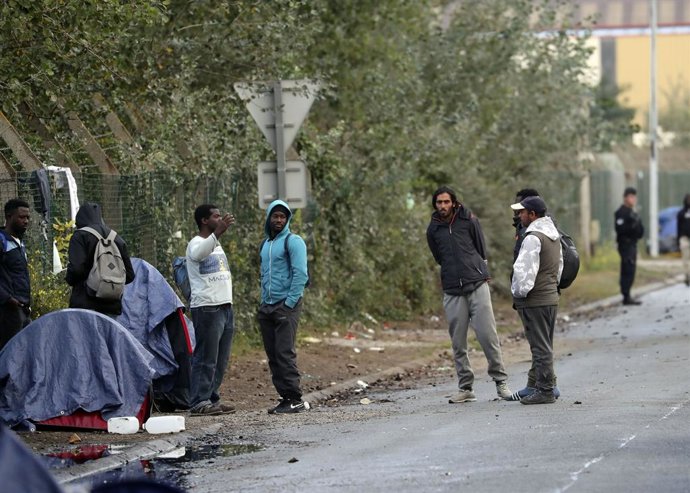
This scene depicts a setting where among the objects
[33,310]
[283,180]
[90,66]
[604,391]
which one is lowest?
[604,391]

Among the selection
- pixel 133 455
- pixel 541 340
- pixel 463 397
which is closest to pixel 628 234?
pixel 463 397

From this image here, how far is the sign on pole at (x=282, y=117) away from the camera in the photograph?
1504 centimetres

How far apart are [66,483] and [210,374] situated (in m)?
3.52

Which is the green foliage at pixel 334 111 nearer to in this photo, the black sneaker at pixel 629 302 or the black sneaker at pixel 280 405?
the black sneaker at pixel 629 302

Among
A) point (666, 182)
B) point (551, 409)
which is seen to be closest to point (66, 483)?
point (551, 409)

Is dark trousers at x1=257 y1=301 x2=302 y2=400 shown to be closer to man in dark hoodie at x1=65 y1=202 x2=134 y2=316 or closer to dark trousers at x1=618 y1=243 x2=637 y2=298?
man in dark hoodie at x1=65 y1=202 x2=134 y2=316

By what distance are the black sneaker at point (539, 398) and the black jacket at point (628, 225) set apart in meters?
13.2

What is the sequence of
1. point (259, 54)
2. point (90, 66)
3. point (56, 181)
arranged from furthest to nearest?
point (259, 54) → point (90, 66) → point (56, 181)

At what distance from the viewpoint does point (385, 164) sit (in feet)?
72.7

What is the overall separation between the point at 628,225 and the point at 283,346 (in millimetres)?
13545

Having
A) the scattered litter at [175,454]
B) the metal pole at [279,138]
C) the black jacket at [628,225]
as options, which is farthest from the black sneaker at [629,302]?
the scattered litter at [175,454]

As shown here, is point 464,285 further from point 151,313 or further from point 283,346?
point 151,313

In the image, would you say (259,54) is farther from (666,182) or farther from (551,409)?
(666,182)

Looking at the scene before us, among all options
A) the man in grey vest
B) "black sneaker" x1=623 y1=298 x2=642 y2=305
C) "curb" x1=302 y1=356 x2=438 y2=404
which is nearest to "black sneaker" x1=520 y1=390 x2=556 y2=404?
the man in grey vest
